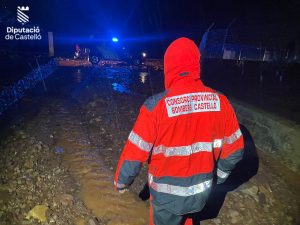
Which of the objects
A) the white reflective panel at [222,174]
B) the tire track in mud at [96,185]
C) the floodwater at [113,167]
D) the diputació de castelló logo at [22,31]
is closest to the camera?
the white reflective panel at [222,174]

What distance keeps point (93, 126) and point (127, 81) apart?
18.9ft

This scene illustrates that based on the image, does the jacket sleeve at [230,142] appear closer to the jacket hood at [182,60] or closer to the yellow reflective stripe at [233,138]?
the yellow reflective stripe at [233,138]

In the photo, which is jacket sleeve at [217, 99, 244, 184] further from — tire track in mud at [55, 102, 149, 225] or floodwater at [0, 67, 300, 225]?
tire track in mud at [55, 102, 149, 225]

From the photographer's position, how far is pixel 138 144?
1995mm

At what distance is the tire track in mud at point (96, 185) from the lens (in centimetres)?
351

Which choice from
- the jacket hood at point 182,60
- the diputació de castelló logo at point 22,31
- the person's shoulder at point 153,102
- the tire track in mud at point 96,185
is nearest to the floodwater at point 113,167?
the tire track in mud at point 96,185

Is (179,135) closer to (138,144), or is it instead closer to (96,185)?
(138,144)

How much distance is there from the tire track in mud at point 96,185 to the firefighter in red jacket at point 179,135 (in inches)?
57.0

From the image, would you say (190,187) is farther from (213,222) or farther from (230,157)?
(213,222)

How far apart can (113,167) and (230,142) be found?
2.83 metres

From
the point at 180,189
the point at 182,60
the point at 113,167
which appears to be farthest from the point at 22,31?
the point at 180,189

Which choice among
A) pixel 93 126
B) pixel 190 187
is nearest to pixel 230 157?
pixel 190 187

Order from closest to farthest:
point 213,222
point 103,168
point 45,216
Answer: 1. point 45,216
2. point 213,222
3. point 103,168

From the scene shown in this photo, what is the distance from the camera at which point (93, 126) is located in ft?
21.0
